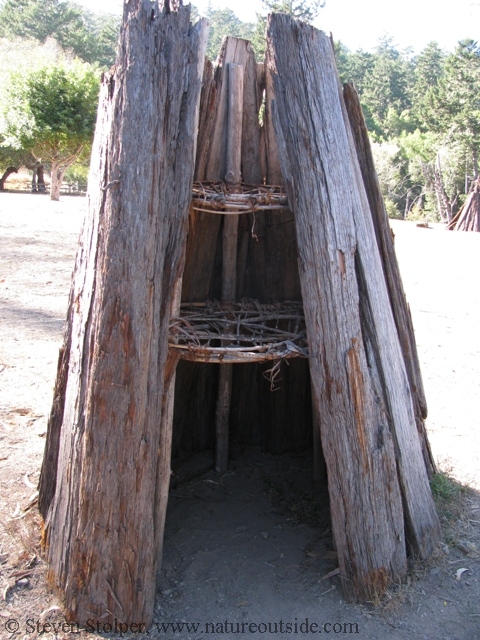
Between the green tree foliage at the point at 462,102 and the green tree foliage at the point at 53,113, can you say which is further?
the green tree foliage at the point at 462,102

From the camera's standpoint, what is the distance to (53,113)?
21.5 m

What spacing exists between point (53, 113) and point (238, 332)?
2025 centimetres

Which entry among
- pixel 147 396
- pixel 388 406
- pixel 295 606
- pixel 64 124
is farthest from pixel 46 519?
pixel 64 124

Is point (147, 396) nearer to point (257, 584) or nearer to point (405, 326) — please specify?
point (257, 584)

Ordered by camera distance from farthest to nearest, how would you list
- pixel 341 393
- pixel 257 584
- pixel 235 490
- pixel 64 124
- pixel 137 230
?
pixel 64 124 → pixel 235 490 → pixel 257 584 → pixel 341 393 → pixel 137 230

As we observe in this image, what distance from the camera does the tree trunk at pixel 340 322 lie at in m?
2.91

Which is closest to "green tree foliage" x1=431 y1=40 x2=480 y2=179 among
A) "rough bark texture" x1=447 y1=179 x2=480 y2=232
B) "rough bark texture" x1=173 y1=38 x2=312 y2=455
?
"rough bark texture" x1=447 y1=179 x2=480 y2=232

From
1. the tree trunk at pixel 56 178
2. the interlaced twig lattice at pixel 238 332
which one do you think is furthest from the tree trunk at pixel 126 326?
the tree trunk at pixel 56 178

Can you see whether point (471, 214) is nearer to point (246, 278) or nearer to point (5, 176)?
point (246, 278)

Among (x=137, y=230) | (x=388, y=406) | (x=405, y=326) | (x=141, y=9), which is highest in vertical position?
Result: (x=141, y=9)

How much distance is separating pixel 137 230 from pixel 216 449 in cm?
204

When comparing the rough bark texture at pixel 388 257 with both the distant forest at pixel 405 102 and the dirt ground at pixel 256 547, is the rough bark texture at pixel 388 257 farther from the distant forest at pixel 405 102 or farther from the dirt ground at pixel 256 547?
the distant forest at pixel 405 102

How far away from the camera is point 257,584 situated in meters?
3.12

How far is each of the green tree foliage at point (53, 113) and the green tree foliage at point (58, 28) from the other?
1037 inches
